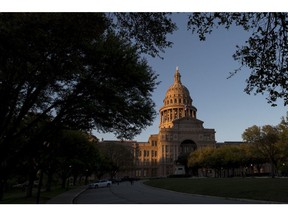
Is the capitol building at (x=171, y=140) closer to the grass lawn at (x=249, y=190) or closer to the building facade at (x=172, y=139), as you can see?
the building facade at (x=172, y=139)

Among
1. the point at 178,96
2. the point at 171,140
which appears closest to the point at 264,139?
the point at 178,96

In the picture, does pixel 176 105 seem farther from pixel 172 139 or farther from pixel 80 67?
pixel 80 67

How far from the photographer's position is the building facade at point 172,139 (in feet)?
329

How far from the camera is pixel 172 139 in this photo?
12444cm

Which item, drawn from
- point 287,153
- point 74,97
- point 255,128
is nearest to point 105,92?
point 74,97

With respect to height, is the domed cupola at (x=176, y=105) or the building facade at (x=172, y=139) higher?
the domed cupola at (x=176, y=105)

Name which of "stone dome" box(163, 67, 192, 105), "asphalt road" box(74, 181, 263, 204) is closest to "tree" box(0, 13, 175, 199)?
"asphalt road" box(74, 181, 263, 204)

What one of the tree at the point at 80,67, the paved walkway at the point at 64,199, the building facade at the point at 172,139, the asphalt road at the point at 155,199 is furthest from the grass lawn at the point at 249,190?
the building facade at the point at 172,139

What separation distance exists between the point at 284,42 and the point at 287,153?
144 feet

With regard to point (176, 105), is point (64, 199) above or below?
below

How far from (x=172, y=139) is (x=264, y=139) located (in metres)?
67.3

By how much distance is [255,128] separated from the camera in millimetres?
57969

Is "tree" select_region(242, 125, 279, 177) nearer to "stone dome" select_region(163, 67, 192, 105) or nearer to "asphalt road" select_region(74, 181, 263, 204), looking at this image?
"asphalt road" select_region(74, 181, 263, 204)

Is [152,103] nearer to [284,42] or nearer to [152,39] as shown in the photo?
[152,39]
